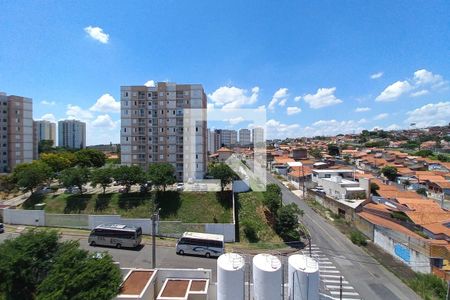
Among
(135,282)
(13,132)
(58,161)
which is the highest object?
(13,132)

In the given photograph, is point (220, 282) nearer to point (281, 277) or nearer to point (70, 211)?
point (281, 277)

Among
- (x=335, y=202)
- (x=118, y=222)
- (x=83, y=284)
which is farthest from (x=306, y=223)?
(x=83, y=284)

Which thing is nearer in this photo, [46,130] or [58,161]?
[58,161]

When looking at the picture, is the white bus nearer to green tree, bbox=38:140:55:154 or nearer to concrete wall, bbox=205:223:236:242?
concrete wall, bbox=205:223:236:242

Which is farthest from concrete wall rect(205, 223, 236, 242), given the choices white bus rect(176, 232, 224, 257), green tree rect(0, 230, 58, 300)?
green tree rect(0, 230, 58, 300)

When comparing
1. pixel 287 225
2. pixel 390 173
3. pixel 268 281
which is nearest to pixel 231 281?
pixel 268 281

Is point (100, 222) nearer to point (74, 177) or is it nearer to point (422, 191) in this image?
point (74, 177)

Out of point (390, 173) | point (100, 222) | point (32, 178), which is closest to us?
point (100, 222)
